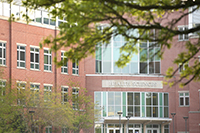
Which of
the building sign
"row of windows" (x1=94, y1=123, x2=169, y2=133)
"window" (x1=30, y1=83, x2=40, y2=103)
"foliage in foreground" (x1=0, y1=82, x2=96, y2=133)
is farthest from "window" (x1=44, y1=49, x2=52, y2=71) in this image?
"row of windows" (x1=94, y1=123, x2=169, y2=133)

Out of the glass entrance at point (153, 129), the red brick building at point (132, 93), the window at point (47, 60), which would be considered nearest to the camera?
the window at point (47, 60)

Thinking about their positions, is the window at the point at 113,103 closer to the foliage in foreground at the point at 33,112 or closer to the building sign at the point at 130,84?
the building sign at the point at 130,84

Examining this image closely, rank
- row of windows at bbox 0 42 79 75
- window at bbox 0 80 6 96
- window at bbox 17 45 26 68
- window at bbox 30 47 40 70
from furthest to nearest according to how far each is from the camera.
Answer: window at bbox 30 47 40 70 < window at bbox 17 45 26 68 < row of windows at bbox 0 42 79 75 < window at bbox 0 80 6 96

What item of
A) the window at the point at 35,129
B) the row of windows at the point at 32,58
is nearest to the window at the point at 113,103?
the row of windows at the point at 32,58

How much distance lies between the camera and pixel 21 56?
41.0 metres

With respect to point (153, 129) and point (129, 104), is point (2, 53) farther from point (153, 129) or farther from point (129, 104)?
point (153, 129)

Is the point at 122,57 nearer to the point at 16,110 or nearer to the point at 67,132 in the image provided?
the point at 16,110

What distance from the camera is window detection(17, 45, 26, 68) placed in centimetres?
4066

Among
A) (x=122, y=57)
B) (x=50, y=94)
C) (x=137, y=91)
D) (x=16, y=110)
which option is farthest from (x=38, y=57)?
(x=122, y=57)

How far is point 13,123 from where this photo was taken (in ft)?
119

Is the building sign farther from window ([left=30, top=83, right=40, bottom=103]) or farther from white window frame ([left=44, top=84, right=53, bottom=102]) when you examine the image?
window ([left=30, top=83, right=40, bottom=103])

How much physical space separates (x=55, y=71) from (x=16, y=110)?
8.51 m

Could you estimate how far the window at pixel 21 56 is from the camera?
40.7m

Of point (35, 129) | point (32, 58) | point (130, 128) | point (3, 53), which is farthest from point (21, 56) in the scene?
point (130, 128)
